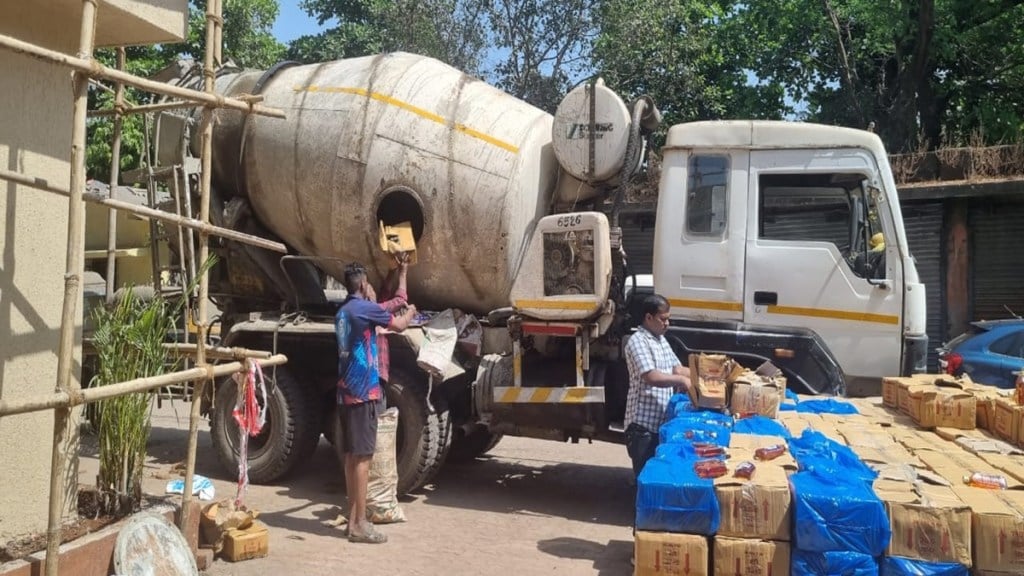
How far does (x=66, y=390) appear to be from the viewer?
323 cm

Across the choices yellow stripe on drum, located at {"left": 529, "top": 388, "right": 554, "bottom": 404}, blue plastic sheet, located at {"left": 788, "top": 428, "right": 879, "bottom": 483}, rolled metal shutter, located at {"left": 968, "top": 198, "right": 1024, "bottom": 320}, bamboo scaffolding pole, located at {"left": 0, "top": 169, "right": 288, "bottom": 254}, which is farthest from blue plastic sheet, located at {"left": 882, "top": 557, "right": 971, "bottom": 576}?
rolled metal shutter, located at {"left": 968, "top": 198, "right": 1024, "bottom": 320}

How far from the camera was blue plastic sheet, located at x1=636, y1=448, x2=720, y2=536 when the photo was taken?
12.3ft

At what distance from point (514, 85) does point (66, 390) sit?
43.4ft

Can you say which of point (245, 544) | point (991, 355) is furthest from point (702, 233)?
point (991, 355)

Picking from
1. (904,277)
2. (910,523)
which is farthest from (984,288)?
(910,523)

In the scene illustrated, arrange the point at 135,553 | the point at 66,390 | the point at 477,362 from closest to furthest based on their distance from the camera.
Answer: the point at 66,390 < the point at 135,553 < the point at 477,362

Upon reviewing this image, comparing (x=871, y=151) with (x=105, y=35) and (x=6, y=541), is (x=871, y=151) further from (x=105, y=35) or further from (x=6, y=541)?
(x=6, y=541)

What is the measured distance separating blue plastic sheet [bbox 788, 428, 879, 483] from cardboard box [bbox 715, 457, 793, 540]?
0.26 m

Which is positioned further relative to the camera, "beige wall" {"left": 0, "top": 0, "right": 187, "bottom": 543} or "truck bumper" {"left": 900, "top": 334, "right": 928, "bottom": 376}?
"truck bumper" {"left": 900, "top": 334, "right": 928, "bottom": 376}

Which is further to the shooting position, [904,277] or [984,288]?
→ [984,288]

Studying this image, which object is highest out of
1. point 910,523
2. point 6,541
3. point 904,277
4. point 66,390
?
point 904,277

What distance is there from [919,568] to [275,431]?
4902mm

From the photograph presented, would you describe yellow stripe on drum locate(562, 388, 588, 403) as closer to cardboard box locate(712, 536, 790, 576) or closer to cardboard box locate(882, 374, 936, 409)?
cardboard box locate(882, 374, 936, 409)

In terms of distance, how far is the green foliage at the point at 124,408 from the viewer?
4465mm
